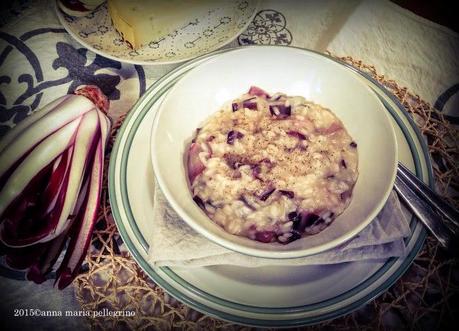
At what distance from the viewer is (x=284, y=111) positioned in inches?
56.1

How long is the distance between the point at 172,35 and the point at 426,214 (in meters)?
1.34

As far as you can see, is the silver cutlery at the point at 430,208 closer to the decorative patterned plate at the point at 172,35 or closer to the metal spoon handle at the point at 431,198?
the metal spoon handle at the point at 431,198

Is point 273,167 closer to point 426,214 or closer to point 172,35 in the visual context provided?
point 426,214

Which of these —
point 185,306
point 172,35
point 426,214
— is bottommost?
point 185,306

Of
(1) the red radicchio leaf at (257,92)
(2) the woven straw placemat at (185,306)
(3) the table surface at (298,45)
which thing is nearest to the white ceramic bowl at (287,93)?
(1) the red radicchio leaf at (257,92)

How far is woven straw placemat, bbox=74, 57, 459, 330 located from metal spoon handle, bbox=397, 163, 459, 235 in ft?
0.32

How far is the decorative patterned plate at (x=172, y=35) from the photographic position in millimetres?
1763

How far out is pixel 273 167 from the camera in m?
1.26

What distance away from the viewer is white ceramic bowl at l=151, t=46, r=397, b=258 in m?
1.08

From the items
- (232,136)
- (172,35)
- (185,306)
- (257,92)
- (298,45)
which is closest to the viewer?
(185,306)

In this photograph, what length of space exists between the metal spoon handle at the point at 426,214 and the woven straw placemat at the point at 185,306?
81 mm

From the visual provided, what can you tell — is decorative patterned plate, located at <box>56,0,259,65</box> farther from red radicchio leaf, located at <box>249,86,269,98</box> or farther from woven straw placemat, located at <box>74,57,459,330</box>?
woven straw placemat, located at <box>74,57,459,330</box>

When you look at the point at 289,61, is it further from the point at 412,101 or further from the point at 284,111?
the point at 412,101

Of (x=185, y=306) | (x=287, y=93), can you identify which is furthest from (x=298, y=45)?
(x=185, y=306)
